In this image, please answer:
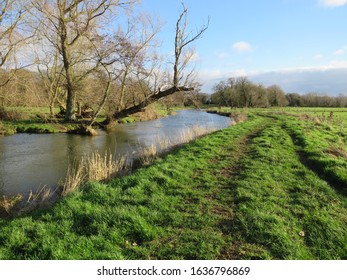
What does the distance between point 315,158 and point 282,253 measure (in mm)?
6732

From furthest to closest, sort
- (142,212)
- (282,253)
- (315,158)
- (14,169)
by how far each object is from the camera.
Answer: (14,169) < (315,158) < (142,212) < (282,253)

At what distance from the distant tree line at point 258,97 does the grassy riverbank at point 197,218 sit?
73182 millimetres

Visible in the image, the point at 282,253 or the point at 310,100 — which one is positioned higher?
the point at 310,100

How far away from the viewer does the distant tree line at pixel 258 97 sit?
83.9 metres

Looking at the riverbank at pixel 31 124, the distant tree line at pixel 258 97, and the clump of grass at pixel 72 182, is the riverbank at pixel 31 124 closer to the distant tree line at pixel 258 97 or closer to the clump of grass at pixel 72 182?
the clump of grass at pixel 72 182

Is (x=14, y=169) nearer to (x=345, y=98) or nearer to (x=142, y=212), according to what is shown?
(x=142, y=212)

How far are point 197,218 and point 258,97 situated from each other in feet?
277

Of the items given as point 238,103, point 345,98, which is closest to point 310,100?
point 345,98

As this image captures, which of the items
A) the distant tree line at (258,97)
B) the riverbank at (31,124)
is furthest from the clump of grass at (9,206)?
the distant tree line at (258,97)

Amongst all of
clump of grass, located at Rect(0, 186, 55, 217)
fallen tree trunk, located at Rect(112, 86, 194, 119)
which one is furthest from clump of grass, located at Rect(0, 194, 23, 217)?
fallen tree trunk, located at Rect(112, 86, 194, 119)

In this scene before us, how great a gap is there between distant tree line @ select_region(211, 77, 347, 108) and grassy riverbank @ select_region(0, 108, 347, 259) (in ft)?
240

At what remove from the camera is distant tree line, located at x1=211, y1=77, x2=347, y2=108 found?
83875 millimetres

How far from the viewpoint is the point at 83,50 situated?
26125mm
